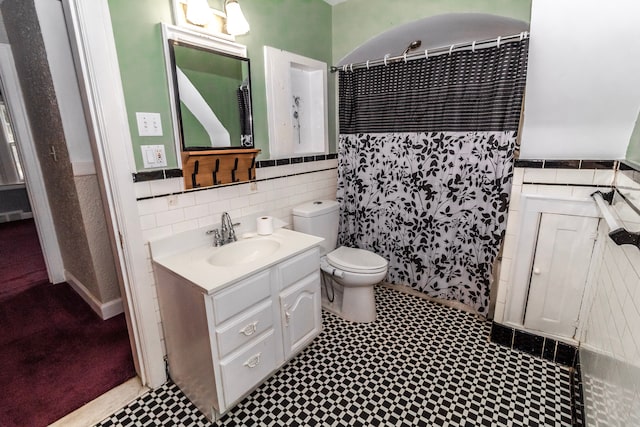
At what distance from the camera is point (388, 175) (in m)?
2.40

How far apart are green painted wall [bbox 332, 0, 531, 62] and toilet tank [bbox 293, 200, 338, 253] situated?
1.21 m

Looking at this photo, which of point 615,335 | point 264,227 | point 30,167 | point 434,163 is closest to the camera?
point 615,335

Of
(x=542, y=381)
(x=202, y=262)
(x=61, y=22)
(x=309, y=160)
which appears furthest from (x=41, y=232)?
(x=542, y=381)

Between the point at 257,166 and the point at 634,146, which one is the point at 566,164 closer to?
the point at 634,146

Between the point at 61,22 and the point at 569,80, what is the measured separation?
2.95 meters

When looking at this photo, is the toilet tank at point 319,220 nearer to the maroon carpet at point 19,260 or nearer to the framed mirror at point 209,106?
the framed mirror at point 209,106

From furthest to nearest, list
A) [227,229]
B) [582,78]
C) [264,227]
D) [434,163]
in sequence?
[434,163] → [264,227] → [227,229] → [582,78]

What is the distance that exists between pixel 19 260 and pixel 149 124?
343 centimetres

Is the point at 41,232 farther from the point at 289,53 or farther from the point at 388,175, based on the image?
the point at 388,175

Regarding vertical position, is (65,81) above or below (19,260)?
above

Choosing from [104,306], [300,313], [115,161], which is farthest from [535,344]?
[104,306]

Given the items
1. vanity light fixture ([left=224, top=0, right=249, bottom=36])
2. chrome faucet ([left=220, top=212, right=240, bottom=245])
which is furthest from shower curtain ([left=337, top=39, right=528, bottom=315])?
chrome faucet ([left=220, top=212, right=240, bottom=245])

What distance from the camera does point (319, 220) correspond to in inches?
90.1

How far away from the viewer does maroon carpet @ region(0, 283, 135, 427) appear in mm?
1546
